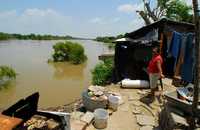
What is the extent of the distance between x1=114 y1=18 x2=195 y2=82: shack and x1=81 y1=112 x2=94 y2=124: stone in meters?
3.84

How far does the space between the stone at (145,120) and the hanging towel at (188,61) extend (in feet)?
9.17

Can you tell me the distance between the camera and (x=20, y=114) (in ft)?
14.4

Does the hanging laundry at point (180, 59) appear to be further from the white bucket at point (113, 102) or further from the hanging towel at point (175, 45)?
the white bucket at point (113, 102)

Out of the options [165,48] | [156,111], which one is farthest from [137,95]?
[165,48]

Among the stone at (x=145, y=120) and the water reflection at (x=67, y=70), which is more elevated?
the stone at (x=145, y=120)

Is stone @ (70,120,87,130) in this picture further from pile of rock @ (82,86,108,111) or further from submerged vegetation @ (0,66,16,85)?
submerged vegetation @ (0,66,16,85)

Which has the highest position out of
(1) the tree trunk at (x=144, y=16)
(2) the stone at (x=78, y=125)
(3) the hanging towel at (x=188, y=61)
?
(1) the tree trunk at (x=144, y=16)

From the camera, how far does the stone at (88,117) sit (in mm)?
5995

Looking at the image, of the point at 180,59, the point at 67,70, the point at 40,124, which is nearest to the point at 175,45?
the point at 180,59

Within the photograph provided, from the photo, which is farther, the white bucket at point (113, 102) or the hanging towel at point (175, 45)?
the hanging towel at point (175, 45)

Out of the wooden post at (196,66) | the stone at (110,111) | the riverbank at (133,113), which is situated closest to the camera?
the wooden post at (196,66)

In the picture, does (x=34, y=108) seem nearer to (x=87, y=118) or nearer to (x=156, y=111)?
(x=87, y=118)

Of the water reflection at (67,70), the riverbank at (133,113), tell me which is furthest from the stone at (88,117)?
the water reflection at (67,70)

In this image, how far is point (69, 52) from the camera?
2552 centimetres
